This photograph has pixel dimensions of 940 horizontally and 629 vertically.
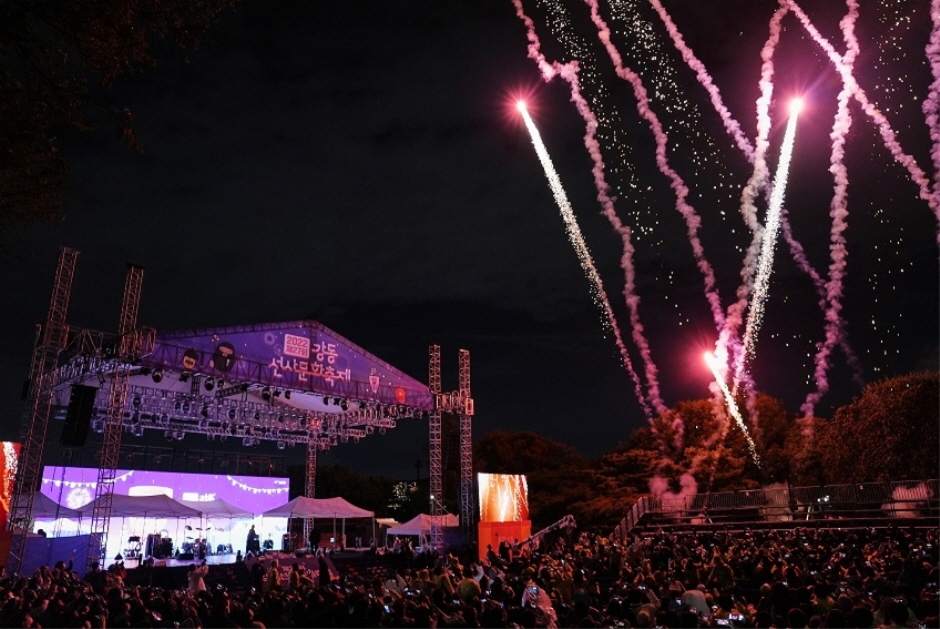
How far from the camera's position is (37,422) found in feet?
52.5

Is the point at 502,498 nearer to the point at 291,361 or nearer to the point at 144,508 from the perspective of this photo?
the point at 291,361

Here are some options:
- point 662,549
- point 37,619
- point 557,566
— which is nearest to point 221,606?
point 37,619

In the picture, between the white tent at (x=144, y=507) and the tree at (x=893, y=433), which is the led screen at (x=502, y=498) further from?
the tree at (x=893, y=433)

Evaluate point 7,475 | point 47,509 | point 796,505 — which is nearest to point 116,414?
point 7,475

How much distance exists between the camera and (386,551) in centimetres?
2312

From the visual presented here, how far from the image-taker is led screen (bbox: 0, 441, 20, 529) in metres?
15.5

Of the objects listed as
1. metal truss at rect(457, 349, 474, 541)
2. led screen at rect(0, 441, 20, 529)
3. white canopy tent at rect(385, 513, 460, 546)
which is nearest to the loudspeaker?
led screen at rect(0, 441, 20, 529)

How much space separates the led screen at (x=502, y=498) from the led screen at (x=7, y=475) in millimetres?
13452

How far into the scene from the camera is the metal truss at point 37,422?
15.4 meters

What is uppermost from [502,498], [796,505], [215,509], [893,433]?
[893,433]

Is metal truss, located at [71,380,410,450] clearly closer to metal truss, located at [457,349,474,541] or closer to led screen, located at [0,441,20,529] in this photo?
metal truss, located at [457,349,474,541]

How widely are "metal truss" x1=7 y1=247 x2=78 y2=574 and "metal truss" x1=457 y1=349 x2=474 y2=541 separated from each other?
504 inches

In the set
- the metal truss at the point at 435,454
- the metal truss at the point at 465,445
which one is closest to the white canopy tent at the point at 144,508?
the metal truss at the point at 435,454

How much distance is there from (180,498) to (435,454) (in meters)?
9.55
